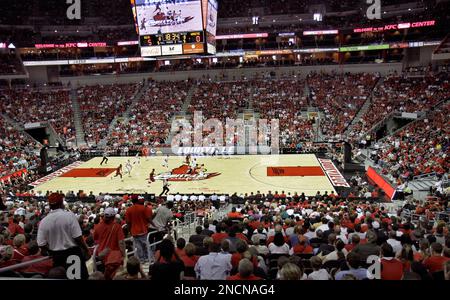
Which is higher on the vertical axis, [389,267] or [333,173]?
[389,267]

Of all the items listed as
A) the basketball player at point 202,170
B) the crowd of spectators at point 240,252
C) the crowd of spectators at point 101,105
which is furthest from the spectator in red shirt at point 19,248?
the crowd of spectators at point 101,105

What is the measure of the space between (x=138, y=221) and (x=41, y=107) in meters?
40.4

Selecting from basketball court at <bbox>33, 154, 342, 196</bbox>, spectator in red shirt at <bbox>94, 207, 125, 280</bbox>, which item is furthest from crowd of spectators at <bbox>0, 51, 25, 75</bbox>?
spectator in red shirt at <bbox>94, 207, 125, 280</bbox>

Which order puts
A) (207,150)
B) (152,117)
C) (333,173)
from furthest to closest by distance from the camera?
1. (152,117)
2. (207,150)
3. (333,173)

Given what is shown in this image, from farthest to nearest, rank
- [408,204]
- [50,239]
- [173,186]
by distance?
[173,186], [408,204], [50,239]

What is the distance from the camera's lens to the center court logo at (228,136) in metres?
35.3

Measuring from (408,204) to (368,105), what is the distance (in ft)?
85.0

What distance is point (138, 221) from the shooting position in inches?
300

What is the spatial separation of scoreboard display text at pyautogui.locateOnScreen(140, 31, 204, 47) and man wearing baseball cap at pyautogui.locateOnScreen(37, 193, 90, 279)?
21874 millimetres

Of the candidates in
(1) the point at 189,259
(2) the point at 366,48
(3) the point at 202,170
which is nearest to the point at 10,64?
(3) the point at 202,170

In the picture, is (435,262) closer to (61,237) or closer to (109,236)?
(109,236)
